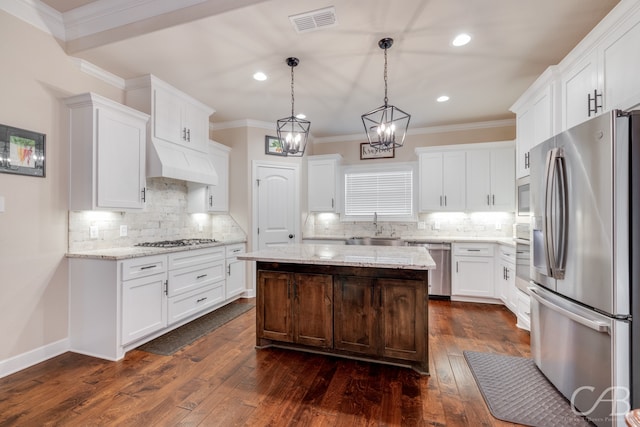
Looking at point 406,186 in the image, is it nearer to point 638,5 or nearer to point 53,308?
point 638,5

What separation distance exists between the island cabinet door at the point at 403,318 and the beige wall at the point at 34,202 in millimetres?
3016

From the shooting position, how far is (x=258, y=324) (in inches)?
111

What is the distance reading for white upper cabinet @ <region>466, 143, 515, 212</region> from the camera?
451 cm

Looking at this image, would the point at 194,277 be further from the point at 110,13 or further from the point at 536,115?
the point at 536,115

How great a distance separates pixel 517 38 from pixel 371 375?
324cm

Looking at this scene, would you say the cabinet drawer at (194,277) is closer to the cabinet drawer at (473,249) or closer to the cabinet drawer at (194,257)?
the cabinet drawer at (194,257)

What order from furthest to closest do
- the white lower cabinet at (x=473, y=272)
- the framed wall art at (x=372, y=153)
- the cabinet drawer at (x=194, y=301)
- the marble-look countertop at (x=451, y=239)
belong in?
the framed wall art at (x=372, y=153)
the white lower cabinet at (x=473, y=272)
the marble-look countertop at (x=451, y=239)
the cabinet drawer at (x=194, y=301)

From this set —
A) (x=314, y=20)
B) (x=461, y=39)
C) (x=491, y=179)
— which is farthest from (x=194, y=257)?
(x=491, y=179)

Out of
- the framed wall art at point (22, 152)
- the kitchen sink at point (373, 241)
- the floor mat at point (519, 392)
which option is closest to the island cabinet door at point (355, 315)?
the floor mat at point (519, 392)

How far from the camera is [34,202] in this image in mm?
2557

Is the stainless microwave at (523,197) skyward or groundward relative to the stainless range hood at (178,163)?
groundward

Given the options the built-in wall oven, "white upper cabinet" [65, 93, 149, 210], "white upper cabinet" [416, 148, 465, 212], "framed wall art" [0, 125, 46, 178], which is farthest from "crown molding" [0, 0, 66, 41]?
the built-in wall oven

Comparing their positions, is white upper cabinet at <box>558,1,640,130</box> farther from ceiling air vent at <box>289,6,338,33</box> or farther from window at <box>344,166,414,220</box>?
window at <box>344,166,414,220</box>

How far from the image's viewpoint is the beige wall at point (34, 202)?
2375 millimetres
